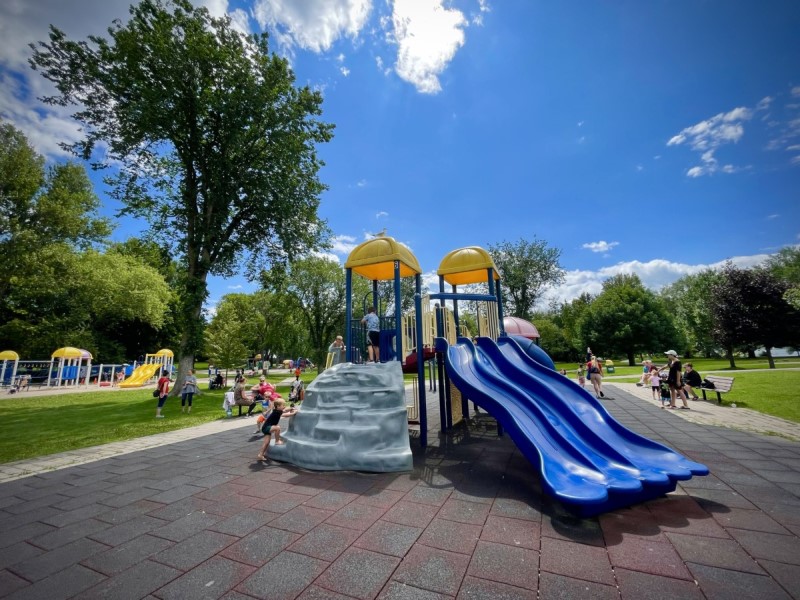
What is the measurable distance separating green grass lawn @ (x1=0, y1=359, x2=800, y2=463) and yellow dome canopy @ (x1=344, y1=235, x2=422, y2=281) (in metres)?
7.80

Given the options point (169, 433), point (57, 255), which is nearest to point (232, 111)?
point (169, 433)

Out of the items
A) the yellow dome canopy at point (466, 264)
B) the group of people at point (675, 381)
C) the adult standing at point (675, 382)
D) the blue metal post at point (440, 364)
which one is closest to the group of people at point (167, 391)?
the blue metal post at point (440, 364)

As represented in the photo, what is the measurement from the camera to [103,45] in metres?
16.5

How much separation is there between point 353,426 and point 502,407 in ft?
8.95

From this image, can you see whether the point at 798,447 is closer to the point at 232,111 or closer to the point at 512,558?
the point at 512,558

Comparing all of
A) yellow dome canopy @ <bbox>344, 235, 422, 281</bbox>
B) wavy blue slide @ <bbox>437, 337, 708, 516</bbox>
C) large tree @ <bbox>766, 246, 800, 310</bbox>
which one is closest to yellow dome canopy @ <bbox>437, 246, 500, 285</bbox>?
yellow dome canopy @ <bbox>344, 235, 422, 281</bbox>

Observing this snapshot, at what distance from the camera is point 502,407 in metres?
5.37

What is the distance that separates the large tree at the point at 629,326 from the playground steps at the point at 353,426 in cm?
4190

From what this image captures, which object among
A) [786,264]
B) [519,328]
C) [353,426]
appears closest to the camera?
[353,426]

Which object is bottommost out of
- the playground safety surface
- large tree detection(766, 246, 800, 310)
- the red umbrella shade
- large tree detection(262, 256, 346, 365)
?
the playground safety surface

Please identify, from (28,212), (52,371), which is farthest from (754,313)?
(28,212)

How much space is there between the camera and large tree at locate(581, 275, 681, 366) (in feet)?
129

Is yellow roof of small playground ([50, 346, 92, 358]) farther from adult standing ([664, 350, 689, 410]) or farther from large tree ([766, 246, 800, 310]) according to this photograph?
large tree ([766, 246, 800, 310])

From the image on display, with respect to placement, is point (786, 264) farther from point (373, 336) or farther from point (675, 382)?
point (373, 336)
